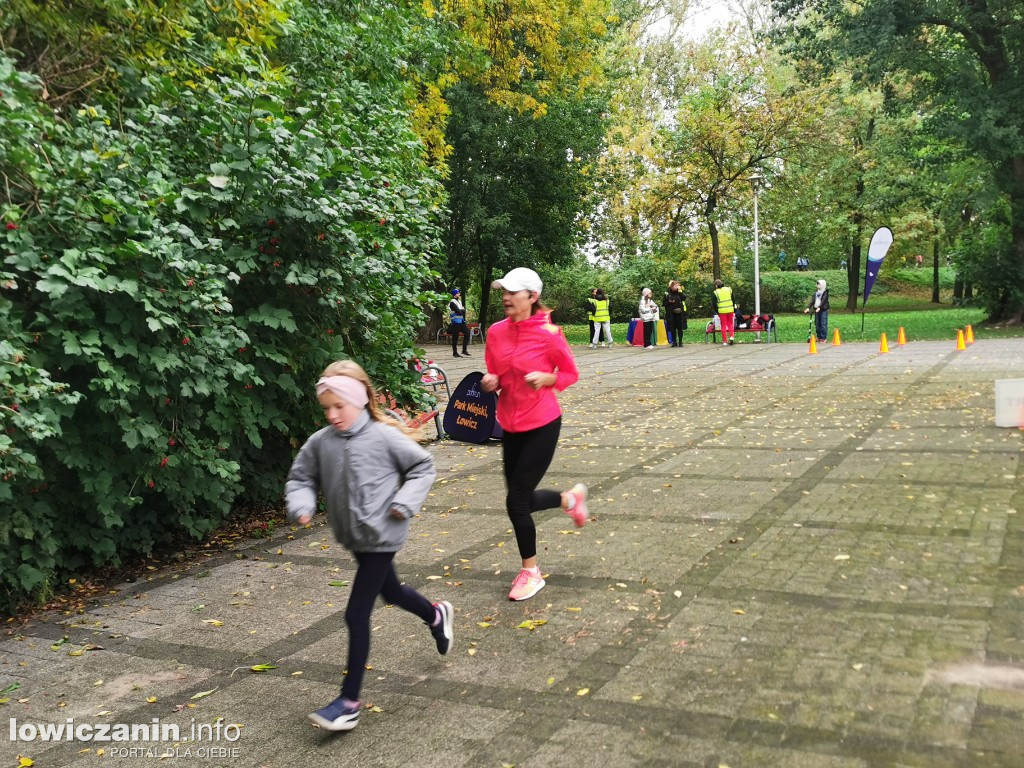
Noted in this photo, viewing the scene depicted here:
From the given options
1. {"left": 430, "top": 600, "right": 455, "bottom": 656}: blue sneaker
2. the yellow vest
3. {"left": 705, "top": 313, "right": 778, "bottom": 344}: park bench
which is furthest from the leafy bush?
{"left": 705, "top": 313, "right": 778, "bottom": 344}: park bench

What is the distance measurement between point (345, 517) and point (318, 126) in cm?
477

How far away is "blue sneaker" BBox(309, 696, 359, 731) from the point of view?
3.60m

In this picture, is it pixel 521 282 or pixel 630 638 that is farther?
pixel 521 282

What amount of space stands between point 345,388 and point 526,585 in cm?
194

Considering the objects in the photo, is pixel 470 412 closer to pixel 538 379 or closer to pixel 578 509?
pixel 578 509

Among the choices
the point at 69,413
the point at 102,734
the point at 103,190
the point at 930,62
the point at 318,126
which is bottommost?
the point at 102,734

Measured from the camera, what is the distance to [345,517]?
381 centimetres

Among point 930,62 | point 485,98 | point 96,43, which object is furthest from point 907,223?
point 96,43

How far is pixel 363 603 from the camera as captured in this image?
379 cm

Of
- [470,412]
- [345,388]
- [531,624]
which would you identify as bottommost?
[531,624]

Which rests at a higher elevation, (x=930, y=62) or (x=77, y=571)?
(x=930, y=62)

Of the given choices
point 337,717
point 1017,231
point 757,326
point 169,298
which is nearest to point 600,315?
point 757,326

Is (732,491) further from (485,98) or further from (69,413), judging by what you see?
(485,98)

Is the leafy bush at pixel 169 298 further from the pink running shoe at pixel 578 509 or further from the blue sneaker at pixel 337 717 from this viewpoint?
the pink running shoe at pixel 578 509
